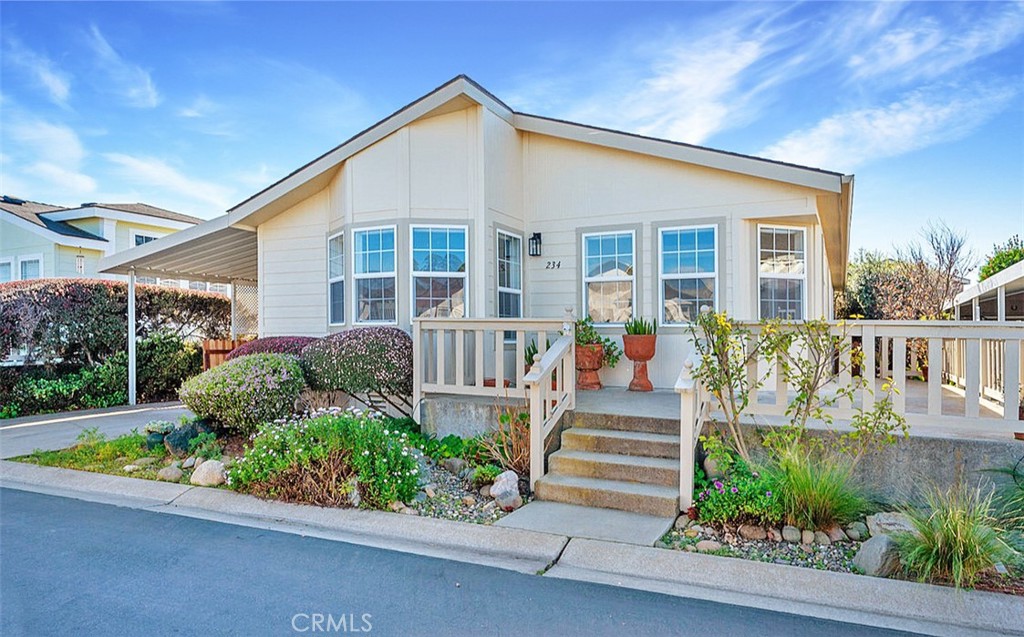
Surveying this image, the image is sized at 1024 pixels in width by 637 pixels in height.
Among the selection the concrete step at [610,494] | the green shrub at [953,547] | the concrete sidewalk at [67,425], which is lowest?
the concrete sidewalk at [67,425]

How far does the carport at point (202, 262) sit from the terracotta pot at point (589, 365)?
643 centimetres

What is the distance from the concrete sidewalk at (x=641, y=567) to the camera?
10.2 ft

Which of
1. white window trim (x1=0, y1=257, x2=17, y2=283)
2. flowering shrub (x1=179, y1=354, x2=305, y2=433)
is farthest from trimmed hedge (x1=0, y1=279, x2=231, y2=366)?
white window trim (x1=0, y1=257, x2=17, y2=283)

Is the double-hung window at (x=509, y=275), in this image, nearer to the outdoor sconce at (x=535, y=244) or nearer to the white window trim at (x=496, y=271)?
the white window trim at (x=496, y=271)

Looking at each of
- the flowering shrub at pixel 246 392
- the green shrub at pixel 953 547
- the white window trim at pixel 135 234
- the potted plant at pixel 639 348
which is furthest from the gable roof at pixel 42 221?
the green shrub at pixel 953 547

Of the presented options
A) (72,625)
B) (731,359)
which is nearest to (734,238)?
(731,359)

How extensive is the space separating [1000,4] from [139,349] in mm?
16123

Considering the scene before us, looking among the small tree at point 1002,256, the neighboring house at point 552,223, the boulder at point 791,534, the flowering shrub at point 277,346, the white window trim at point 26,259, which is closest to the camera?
the boulder at point 791,534

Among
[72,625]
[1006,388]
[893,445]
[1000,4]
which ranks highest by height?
[1000,4]

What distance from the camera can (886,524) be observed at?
162 inches

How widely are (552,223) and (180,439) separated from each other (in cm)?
594

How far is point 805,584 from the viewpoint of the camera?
3.43 meters

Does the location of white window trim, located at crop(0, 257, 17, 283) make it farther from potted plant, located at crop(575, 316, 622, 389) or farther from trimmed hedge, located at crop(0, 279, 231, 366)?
potted plant, located at crop(575, 316, 622, 389)

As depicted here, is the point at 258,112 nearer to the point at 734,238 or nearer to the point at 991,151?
the point at 734,238
